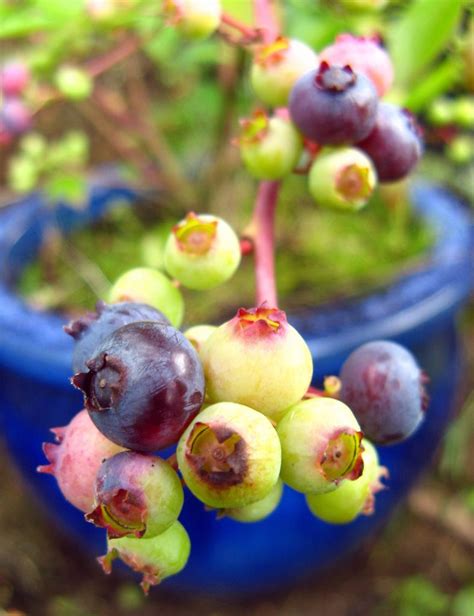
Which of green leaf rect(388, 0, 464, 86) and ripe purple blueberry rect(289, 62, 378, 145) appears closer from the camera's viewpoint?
ripe purple blueberry rect(289, 62, 378, 145)

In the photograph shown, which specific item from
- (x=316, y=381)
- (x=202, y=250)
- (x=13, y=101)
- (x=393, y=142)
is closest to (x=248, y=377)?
(x=202, y=250)

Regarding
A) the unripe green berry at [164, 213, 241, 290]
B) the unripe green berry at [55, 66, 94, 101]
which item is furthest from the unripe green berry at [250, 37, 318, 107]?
the unripe green berry at [55, 66, 94, 101]

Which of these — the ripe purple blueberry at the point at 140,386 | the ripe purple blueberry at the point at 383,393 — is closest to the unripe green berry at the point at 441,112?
the ripe purple blueberry at the point at 383,393

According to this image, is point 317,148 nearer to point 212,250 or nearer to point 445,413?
point 212,250

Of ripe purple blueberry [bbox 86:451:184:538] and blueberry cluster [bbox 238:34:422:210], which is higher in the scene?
blueberry cluster [bbox 238:34:422:210]

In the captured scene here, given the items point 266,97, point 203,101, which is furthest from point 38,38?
point 266,97

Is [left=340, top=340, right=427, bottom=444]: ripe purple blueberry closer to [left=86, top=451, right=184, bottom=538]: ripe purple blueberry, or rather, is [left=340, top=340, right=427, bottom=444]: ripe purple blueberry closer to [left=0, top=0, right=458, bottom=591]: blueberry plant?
[left=0, top=0, right=458, bottom=591]: blueberry plant

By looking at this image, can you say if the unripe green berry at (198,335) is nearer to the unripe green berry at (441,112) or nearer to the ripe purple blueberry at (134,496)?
the ripe purple blueberry at (134,496)

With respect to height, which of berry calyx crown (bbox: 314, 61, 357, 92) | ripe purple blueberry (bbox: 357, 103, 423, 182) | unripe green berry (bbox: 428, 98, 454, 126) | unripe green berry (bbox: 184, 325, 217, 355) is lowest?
unripe green berry (bbox: 428, 98, 454, 126)
